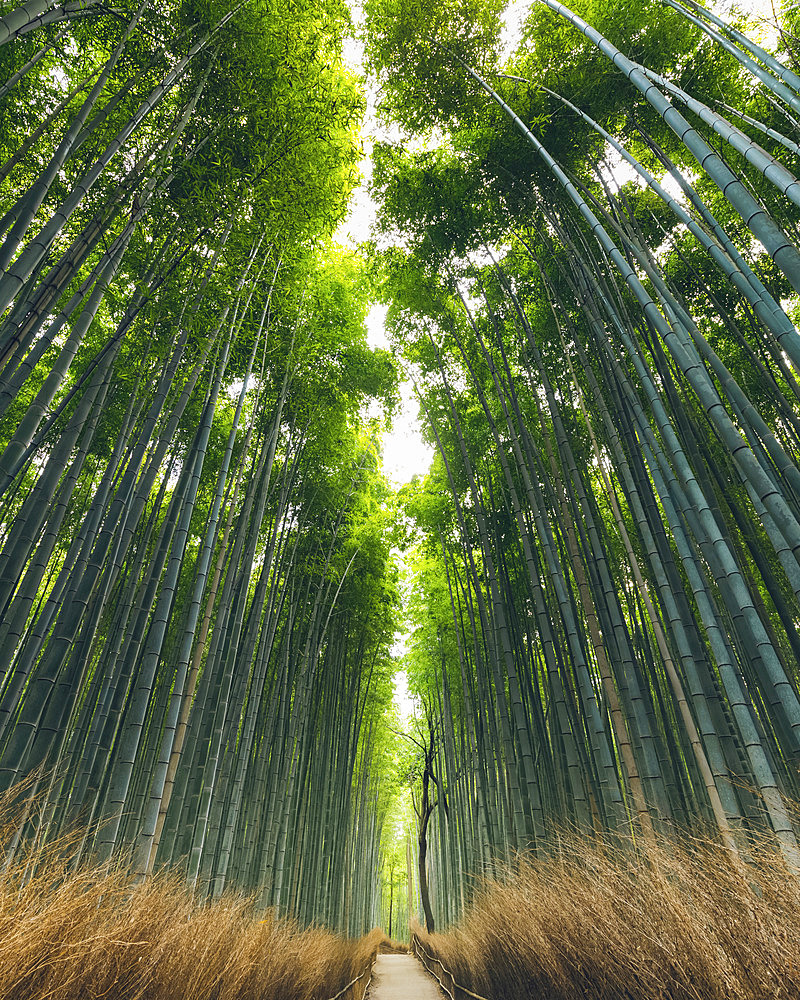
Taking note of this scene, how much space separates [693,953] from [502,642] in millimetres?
2827

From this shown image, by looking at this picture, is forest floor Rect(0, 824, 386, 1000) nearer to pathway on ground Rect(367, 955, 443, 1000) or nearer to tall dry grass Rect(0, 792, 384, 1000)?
tall dry grass Rect(0, 792, 384, 1000)

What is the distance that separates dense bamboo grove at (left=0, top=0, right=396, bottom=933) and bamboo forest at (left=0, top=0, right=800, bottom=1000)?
0.04 m

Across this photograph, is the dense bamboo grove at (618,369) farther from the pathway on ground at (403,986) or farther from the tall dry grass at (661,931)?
the pathway on ground at (403,986)

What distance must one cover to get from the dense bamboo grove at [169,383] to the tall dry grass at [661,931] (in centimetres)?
194

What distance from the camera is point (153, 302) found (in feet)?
11.6

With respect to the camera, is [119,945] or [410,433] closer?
[119,945]

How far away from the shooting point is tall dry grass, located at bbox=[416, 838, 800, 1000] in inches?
43.5

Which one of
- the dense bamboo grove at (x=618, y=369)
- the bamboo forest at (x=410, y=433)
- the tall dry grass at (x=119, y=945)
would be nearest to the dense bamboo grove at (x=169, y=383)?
the bamboo forest at (x=410, y=433)

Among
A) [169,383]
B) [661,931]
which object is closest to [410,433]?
[169,383]

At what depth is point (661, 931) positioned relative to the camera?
1361mm

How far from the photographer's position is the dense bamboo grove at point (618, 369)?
221 cm

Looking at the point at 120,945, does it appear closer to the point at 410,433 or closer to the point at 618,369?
the point at 618,369

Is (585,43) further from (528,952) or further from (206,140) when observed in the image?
(528,952)

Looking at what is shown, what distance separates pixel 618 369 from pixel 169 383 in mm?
2844
